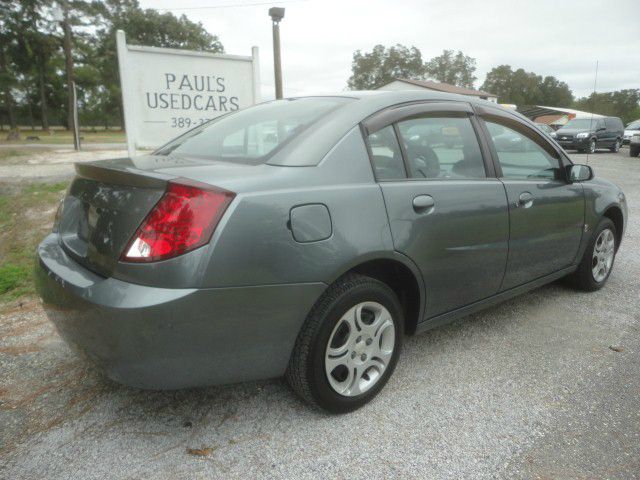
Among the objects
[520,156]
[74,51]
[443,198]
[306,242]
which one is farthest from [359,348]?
[74,51]

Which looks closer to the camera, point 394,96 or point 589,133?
point 394,96

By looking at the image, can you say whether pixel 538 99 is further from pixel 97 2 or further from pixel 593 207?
pixel 593 207

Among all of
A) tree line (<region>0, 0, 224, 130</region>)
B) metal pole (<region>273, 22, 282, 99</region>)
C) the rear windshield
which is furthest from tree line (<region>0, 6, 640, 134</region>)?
the rear windshield

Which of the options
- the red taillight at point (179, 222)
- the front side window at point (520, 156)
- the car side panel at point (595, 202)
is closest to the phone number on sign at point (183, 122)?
the front side window at point (520, 156)

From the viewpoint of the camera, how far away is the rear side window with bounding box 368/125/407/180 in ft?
7.39

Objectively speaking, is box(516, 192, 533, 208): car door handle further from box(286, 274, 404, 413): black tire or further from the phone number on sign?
the phone number on sign

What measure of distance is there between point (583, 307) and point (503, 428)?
1.88 meters

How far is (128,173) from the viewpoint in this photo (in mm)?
1901

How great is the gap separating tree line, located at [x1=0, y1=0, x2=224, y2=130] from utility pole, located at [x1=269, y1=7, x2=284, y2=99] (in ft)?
79.9

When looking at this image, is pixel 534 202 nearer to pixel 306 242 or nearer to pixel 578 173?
pixel 578 173

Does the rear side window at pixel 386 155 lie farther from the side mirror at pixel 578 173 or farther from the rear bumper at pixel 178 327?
the side mirror at pixel 578 173

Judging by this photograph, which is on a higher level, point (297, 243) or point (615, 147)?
point (615, 147)

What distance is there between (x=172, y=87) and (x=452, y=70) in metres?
85.6

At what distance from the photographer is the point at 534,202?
9.79ft
